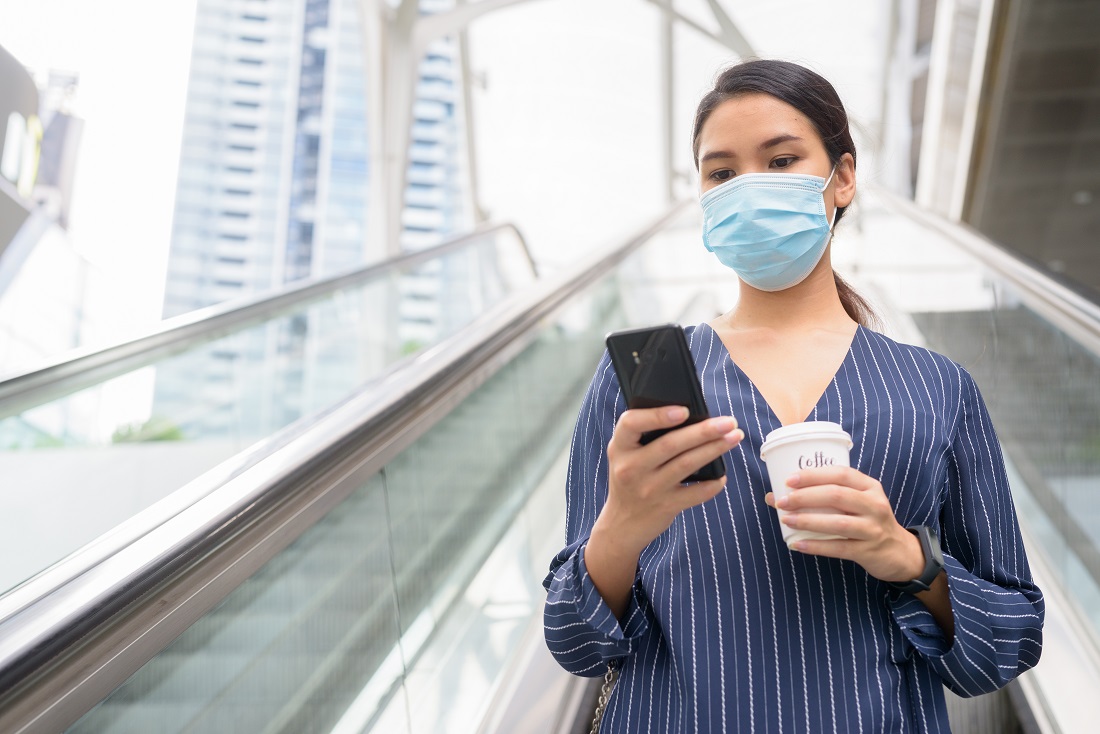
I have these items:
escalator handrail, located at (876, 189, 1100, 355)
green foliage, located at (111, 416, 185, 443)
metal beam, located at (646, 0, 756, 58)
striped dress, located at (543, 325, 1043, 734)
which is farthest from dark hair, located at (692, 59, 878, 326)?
metal beam, located at (646, 0, 756, 58)

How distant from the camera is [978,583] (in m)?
1.23

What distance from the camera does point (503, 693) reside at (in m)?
2.62

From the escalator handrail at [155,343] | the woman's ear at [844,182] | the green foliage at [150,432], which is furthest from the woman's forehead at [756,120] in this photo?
the green foliage at [150,432]

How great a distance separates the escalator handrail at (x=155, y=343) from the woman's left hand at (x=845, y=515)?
11.2 feet

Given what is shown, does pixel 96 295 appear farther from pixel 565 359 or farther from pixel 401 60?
pixel 401 60

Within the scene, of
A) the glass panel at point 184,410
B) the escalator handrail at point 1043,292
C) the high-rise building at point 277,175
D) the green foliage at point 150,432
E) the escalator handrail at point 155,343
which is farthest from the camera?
the high-rise building at point 277,175

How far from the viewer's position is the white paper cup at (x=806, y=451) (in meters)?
1.11

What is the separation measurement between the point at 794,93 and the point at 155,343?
12.1 feet

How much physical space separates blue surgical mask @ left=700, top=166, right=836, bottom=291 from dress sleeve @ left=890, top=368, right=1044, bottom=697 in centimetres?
29

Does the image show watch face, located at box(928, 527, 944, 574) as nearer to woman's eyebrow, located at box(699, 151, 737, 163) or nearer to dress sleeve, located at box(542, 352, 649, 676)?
dress sleeve, located at box(542, 352, 649, 676)

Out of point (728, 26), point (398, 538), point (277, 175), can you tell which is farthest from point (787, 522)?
point (277, 175)

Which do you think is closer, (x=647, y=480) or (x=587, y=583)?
(x=647, y=480)

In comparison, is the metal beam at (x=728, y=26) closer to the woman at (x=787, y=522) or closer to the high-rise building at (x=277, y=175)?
the high-rise building at (x=277, y=175)

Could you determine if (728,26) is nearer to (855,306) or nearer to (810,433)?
(855,306)
